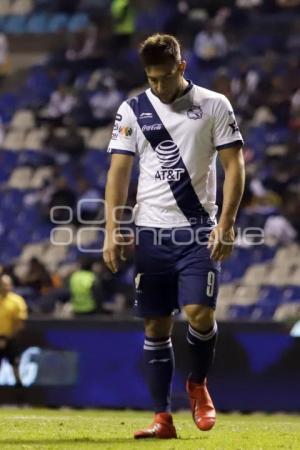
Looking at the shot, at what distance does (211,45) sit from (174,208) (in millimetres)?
14624

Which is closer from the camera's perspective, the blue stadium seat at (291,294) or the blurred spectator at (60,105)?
the blue stadium seat at (291,294)

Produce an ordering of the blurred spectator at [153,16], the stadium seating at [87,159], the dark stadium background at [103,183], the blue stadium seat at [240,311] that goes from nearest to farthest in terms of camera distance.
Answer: the dark stadium background at [103,183]
the blue stadium seat at [240,311]
the stadium seating at [87,159]
the blurred spectator at [153,16]

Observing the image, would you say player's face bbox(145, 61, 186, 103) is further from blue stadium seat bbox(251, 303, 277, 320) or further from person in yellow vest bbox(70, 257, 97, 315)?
blue stadium seat bbox(251, 303, 277, 320)

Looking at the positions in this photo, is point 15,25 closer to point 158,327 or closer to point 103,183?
point 103,183

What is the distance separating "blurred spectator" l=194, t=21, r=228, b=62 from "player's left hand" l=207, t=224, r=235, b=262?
14640 mm

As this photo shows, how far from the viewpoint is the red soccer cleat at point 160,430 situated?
7375 mm

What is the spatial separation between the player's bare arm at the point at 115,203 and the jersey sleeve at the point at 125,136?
4 centimetres

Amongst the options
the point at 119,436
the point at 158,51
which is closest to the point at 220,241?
the point at 158,51

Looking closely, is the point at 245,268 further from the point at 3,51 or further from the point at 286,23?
the point at 3,51

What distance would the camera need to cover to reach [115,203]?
24.2 ft

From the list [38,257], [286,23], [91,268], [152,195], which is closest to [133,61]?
[286,23]

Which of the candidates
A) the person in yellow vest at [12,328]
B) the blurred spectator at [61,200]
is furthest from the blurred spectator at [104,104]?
the person in yellow vest at [12,328]

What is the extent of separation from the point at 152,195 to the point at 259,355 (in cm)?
704

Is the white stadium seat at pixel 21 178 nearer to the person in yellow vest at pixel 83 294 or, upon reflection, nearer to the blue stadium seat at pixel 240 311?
the person in yellow vest at pixel 83 294
